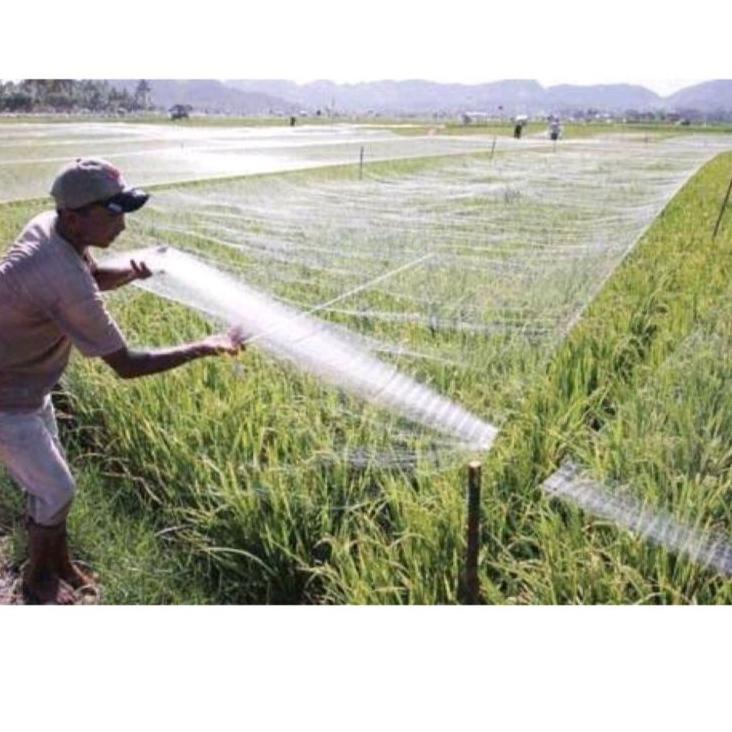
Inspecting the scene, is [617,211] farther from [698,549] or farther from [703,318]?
[698,549]

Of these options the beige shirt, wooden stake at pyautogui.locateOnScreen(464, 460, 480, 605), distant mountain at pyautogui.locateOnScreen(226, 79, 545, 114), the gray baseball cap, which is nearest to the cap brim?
the gray baseball cap

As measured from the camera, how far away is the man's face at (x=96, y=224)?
1.38 meters

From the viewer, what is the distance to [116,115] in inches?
64.2

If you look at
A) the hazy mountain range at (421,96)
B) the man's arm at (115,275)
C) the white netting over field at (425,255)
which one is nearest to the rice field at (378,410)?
the white netting over field at (425,255)

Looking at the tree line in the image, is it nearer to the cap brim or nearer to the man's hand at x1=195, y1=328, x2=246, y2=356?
the cap brim

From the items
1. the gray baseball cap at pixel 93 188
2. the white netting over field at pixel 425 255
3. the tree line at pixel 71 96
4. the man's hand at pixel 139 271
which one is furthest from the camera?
the white netting over field at pixel 425 255

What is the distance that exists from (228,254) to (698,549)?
1.22 metres

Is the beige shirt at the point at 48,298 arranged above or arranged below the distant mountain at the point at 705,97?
below

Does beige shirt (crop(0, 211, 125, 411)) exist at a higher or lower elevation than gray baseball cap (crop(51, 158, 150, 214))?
lower

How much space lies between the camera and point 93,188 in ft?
4.43

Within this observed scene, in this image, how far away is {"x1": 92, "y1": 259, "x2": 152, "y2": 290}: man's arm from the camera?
156cm

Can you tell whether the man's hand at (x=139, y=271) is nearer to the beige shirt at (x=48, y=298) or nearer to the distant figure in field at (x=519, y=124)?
the beige shirt at (x=48, y=298)

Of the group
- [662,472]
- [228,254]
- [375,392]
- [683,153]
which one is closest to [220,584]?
[375,392]

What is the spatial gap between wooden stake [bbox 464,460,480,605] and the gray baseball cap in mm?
765
